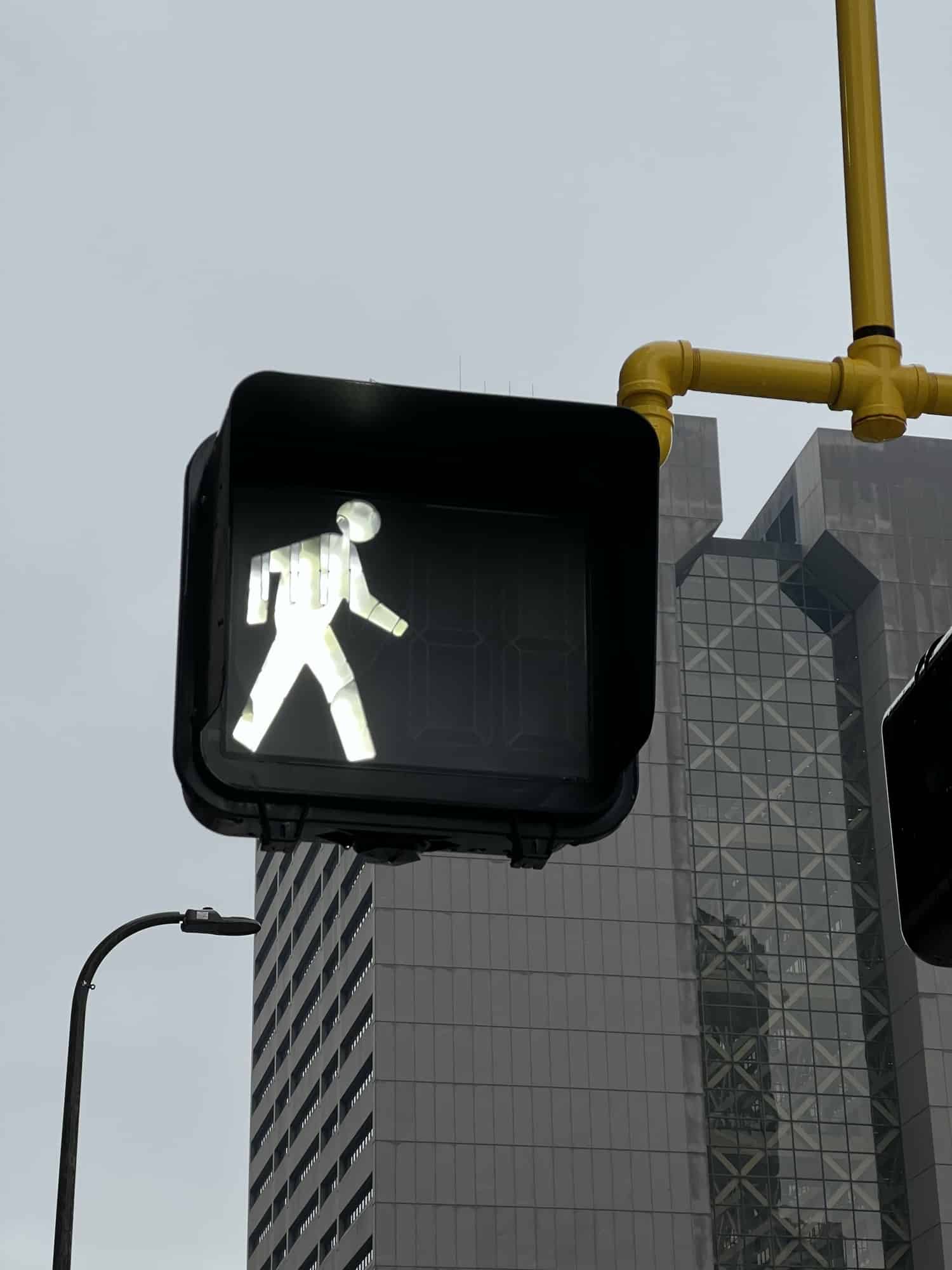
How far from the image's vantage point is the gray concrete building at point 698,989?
250 feet

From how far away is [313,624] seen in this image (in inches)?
87.4

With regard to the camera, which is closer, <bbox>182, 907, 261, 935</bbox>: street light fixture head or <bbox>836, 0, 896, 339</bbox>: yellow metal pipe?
<bbox>836, 0, 896, 339</bbox>: yellow metal pipe

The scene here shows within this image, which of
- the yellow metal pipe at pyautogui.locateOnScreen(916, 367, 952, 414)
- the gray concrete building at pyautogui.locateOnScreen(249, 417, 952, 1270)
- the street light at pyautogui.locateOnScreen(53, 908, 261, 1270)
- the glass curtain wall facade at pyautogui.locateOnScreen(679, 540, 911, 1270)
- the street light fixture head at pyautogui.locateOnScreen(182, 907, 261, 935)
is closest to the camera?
the yellow metal pipe at pyautogui.locateOnScreen(916, 367, 952, 414)

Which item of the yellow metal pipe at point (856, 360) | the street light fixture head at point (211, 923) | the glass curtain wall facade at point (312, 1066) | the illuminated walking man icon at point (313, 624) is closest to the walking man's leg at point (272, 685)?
the illuminated walking man icon at point (313, 624)

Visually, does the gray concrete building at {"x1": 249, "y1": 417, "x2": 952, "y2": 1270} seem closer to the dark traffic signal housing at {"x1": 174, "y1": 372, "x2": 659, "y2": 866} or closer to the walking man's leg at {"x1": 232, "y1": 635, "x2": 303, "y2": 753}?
the dark traffic signal housing at {"x1": 174, "y1": 372, "x2": 659, "y2": 866}

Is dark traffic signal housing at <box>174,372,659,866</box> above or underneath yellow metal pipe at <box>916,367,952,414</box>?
underneath

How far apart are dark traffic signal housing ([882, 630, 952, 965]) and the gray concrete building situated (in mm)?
64681

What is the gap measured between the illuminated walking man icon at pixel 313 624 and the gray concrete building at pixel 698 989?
6469cm

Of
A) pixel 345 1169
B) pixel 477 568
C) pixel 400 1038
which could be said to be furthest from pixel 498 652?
pixel 345 1169

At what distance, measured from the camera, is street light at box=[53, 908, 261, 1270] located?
44.3 ft

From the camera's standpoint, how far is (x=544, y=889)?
80812 millimetres

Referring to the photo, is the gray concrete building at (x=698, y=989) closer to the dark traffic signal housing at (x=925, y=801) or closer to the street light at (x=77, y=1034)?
the street light at (x=77, y=1034)

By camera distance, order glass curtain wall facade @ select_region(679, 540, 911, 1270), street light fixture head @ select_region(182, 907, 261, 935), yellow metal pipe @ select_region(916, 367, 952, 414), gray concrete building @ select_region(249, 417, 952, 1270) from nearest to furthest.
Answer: yellow metal pipe @ select_region(916, 367, 952, 414)
street light fixture head @ select_region(182, 907, 261, 935)
gray concrete building @ select_region(249, 417, 952, 1270)
glass curtain wall facade @ select_region(679, 540, 911, 1270)

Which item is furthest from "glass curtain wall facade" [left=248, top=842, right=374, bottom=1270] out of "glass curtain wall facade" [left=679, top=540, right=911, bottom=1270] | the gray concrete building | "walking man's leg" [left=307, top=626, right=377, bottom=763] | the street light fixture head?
"walking man's leg" [left=307, top=626, right=377, bottom=763]
